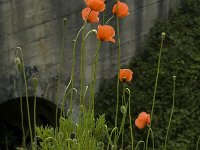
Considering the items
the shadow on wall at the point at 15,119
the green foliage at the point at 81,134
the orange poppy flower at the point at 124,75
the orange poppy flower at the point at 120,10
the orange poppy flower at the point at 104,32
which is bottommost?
the shadow on wall at the point at 15,119

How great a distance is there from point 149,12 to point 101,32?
4951 mm

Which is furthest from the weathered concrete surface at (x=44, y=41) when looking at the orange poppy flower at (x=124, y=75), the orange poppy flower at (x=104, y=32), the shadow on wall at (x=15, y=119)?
the orange poppy flower at (x=104, y=32)

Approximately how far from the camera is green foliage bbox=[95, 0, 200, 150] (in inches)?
281

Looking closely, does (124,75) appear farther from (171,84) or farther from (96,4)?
(171,84)

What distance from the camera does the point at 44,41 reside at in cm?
637

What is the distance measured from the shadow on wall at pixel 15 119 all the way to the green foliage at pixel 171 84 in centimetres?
72

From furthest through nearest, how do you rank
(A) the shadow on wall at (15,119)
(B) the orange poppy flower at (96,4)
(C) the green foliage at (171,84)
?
(A) the shadow on wall at (15,119), (C) the green foliage at (171,84), (B) the orange poppy flower at (96,4)

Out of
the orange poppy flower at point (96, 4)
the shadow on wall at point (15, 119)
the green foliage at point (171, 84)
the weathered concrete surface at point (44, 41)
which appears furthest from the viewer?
the shadow on wall at point (15, 119)

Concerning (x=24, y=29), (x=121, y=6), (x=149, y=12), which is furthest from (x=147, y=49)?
(x=121, y=6)

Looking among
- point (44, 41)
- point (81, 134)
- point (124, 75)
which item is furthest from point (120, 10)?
point (44, 41)

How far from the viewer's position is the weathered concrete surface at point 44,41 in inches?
237

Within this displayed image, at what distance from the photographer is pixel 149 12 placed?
25.0 ft

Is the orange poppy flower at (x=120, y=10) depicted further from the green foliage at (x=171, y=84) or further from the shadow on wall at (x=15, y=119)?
the shadow on wall at (x=15, y=119)

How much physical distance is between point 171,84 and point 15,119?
85.1 inches
